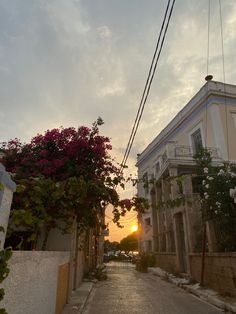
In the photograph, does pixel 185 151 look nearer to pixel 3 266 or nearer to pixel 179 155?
pixel 179 155

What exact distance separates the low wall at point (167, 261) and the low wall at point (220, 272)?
11.3 ft

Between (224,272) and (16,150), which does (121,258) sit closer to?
(224,272)

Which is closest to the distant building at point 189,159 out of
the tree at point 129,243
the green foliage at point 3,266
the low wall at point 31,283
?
the low wall at point 31,283

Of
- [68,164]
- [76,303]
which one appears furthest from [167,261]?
[68,164]

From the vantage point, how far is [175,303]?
7.89 m

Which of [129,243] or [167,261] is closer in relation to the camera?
[167,261]

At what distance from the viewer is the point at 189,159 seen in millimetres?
15344

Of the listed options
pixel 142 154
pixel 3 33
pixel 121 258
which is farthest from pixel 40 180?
pixel 121 258

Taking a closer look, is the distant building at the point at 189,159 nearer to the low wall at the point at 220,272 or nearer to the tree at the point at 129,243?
the low wall at the point at 220,272

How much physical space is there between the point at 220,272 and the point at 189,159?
7497mm

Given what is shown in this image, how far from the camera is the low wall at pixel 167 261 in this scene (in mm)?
14225

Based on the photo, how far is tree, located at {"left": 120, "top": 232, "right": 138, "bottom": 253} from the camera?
48.7 metres

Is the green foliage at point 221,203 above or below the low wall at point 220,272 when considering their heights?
above

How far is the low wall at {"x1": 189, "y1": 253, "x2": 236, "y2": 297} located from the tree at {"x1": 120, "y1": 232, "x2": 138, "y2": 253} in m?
39.3
